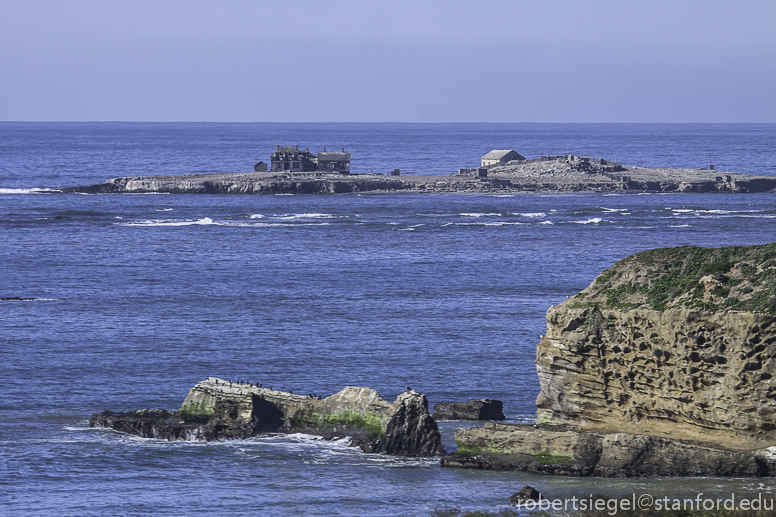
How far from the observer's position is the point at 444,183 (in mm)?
180875

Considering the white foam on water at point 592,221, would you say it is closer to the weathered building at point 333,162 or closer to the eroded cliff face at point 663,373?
the weathered building at point 333,162

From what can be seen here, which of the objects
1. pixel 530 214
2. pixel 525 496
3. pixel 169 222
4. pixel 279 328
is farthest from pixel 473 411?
pixel 530 214

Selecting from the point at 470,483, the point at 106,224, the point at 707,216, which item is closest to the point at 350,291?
the point at 470,483

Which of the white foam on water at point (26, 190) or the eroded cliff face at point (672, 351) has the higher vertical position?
the eroded cliff face at point (672, 351)

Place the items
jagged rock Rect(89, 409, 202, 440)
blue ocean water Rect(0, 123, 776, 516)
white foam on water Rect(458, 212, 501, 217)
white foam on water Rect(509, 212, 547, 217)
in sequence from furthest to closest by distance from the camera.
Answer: white foam on water Rect(509, 212, 547, 217)
white foam on water Rect(458, 212, 501, 217)
jagged rock Rect(89, 409, 202, 440)
blue ocean water Rect(0, 123, 776, 516)

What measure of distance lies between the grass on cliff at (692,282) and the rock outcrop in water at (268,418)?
8.22 meters

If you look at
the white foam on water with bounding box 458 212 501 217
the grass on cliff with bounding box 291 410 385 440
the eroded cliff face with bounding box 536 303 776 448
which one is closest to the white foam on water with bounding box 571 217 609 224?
the white foam on water with bounding box 458 212 501 217

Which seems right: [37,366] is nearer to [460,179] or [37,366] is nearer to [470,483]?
[470,483]

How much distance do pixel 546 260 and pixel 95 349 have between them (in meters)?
48.2

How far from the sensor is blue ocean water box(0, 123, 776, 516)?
1420 inches

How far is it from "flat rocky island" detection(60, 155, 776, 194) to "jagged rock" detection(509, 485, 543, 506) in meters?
145

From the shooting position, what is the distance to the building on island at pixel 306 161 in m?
Result: 188

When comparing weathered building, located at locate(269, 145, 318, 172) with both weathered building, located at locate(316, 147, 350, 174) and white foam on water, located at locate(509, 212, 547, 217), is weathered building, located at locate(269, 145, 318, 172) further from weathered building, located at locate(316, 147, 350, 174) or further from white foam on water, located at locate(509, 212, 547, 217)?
white foam on water, located at locate(509, 212, 547, 217)

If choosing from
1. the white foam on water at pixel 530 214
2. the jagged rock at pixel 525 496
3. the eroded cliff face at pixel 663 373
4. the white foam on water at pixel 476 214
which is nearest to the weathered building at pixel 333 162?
the white foam on water at pixel 476 214
